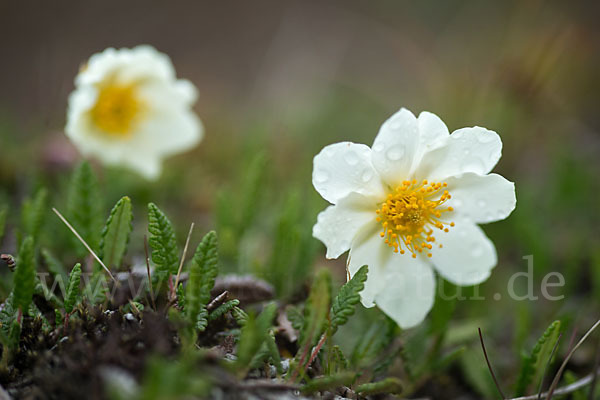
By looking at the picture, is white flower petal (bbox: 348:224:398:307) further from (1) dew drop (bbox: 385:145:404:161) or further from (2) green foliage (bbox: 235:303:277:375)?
(2) green foliage (bbox: 235:303:277:375)

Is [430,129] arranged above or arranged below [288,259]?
above

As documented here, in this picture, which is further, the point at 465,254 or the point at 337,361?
the point at 465,254

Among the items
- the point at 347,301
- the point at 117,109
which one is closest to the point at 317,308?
the point at 347,301

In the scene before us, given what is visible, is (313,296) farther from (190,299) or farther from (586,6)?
(586,6)

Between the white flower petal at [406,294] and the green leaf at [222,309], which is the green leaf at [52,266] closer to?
the green leaf at [222,309]

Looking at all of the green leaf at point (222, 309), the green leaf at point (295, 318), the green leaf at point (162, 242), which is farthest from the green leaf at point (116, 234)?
the green leaf at point (295, 318)

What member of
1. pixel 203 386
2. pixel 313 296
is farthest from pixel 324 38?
pixel 203 386

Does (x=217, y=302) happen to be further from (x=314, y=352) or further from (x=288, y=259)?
(x=288, y=259)
